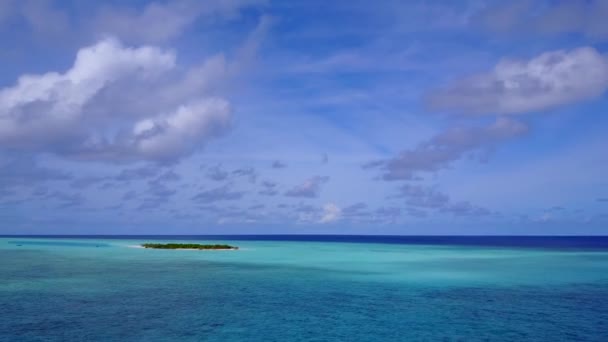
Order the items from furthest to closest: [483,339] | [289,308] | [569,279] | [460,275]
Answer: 1. [460,275]
2. [569,279]
3. [289,308]
4. [483,339]

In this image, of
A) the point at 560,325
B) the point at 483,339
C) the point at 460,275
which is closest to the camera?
the point at 483,339

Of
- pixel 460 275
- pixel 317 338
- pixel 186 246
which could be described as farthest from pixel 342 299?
pixel 186 246

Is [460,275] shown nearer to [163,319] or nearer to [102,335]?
[163,319]

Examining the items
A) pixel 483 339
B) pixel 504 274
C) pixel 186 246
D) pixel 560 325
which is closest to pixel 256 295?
pixel 483 339

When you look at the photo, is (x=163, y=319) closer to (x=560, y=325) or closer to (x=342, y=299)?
(x=342, y=299)

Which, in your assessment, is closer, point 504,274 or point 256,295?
point 256,295

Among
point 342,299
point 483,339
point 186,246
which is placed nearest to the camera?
point 483,339

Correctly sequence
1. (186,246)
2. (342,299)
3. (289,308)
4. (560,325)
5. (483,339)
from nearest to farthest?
(483,339)
(560,325)
(289,308)
(342,299)
(186,246)

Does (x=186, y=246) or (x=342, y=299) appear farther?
(x=186, y=246)

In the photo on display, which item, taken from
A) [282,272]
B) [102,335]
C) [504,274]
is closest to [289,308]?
[102,335]
